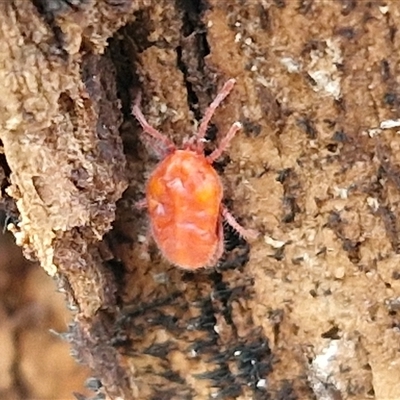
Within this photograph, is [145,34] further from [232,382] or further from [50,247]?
[232,382]

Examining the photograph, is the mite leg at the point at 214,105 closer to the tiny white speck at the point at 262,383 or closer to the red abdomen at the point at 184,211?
the red abdomen at the point at 184,211

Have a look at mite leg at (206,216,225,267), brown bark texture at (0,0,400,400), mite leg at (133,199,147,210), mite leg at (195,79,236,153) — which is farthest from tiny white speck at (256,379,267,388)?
mite leg at (195,79,236,153)

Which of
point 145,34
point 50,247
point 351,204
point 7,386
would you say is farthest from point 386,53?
point 7,386

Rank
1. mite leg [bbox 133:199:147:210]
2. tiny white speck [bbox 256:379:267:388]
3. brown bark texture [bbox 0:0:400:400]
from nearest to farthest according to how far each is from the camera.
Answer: brown bark texture [bbox 0:0:400:400] < mite leg [bbox 133:199:147:210] < tiny white speck [bbox 256:379:267:388]

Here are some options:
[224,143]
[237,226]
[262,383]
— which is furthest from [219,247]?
[262,383]

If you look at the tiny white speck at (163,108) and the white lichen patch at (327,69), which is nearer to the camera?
the white lichen patch at (327,69)

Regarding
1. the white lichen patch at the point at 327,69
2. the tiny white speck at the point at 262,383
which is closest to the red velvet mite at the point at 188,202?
the white lichen patch at the point at 327,69

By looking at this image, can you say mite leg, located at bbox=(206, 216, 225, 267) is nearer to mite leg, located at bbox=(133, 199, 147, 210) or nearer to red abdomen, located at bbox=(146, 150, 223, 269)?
red abdomen, located at bbox=(146, 150, 223, 269)
